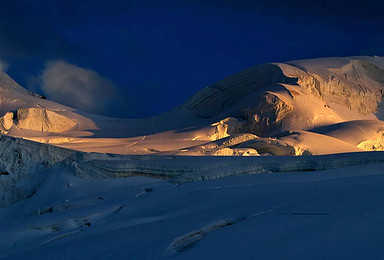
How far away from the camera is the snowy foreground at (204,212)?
2.12 meters

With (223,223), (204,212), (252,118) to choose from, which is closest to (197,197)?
(204,212)

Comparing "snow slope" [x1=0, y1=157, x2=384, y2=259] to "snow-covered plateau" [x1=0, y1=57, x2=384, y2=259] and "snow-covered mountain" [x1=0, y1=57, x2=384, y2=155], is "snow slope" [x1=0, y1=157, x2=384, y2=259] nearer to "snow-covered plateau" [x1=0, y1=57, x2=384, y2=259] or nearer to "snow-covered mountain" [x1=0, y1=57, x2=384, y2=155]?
"snow-covered plateau" [x1=0, y1=57, x2=384, y2=259]

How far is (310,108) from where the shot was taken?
52.2 feet

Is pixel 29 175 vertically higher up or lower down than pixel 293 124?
lower down

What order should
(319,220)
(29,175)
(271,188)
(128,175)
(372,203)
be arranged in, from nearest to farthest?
(319,220) < (372,203) < (271,188) < (128,175) < (29,175)

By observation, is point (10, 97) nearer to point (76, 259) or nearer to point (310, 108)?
point (310, 108)

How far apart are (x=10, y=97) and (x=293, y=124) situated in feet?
37.0

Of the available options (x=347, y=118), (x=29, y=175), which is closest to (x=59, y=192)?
(x=29, y=175)

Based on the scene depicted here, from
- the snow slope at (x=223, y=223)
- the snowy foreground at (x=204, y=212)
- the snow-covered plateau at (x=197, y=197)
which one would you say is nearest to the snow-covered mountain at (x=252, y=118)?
the snow-covered plateau at (x=197, y=197)

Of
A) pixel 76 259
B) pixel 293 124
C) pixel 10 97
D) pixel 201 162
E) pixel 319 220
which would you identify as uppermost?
pixel 10 97

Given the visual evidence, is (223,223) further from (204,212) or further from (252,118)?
(252,118)

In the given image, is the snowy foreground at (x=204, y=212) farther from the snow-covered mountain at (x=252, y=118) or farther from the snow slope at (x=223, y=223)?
the snow-covered mountain at (x=252, y=118)

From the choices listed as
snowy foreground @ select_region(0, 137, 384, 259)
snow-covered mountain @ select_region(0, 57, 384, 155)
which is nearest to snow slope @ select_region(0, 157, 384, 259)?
snowy foreground @ select_region(0, 137, 384, 259)

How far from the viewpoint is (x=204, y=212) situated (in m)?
3.16
